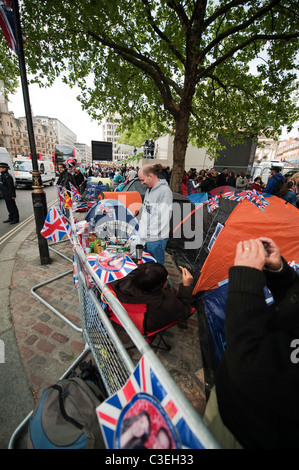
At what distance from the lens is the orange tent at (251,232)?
2.89m

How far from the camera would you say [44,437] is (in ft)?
3.68

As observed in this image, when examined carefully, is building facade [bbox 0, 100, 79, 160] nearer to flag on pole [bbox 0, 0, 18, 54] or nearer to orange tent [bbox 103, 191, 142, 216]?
orange tent [bbox 103, 191, 142, 216]

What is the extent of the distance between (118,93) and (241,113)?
512 centimetres

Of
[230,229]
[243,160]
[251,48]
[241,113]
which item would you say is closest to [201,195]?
[230,229]

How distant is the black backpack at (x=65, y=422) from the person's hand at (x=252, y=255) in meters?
1.37

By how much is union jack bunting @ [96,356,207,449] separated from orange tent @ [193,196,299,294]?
8.22 feet

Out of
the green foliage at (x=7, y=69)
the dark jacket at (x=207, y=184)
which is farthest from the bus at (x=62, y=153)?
the dark jacket at (x=207, y=184)

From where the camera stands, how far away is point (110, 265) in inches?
94.5

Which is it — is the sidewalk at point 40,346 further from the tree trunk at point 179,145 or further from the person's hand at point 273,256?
the tree trunk at point 179,145

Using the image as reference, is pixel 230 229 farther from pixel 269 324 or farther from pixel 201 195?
pixel 201 195

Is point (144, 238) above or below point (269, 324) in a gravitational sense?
below

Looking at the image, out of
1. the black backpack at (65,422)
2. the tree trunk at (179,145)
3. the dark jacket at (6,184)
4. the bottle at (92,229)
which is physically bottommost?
the black backpack at (65,422)

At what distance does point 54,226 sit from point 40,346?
206 cm

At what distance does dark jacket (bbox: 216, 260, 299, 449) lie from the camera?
725 millimetres
